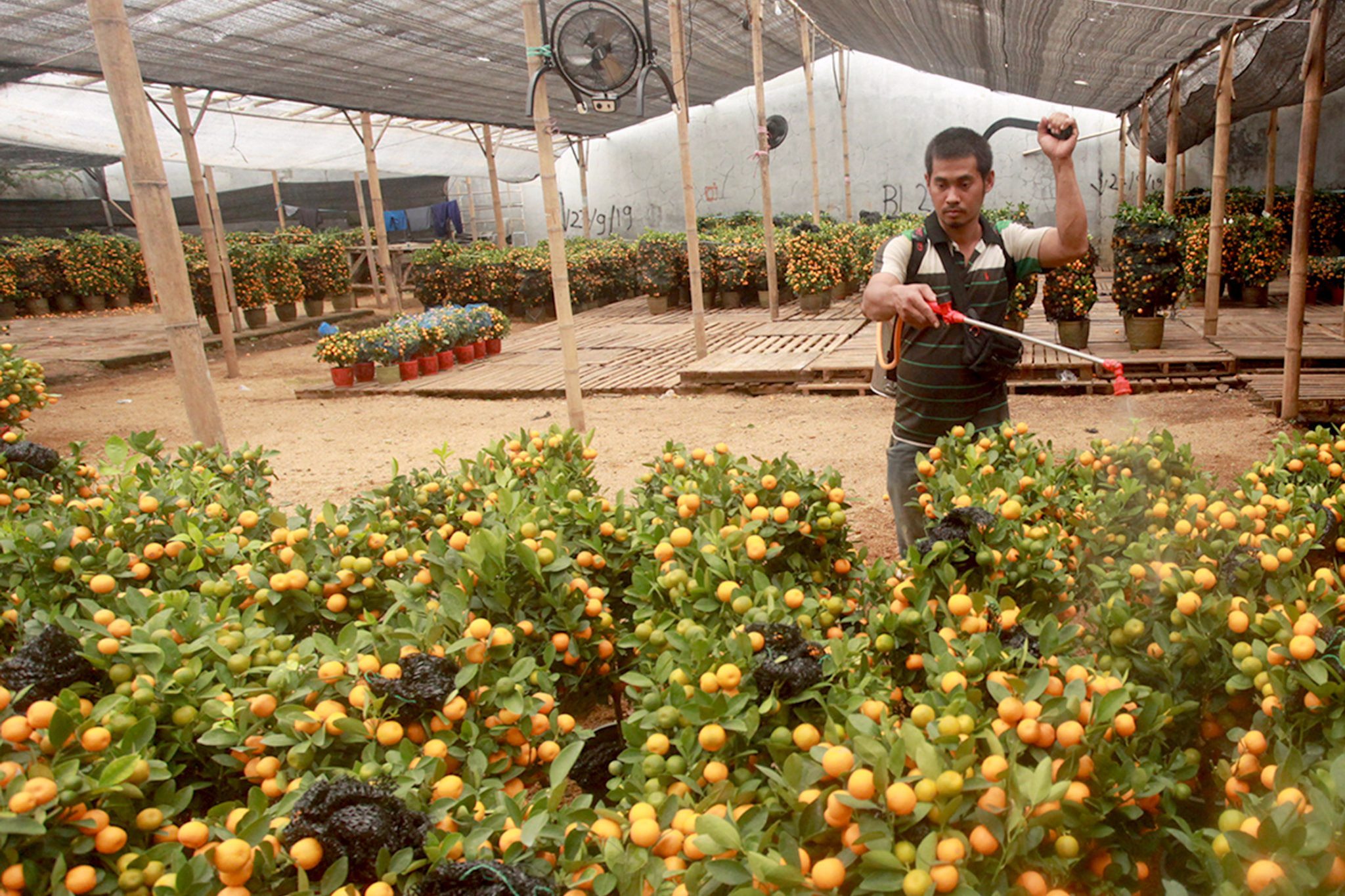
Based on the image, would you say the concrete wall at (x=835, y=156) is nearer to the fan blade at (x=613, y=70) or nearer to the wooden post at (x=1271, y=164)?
the wooden post at (x=1271, y=164)

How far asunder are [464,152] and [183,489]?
2214 centimetres

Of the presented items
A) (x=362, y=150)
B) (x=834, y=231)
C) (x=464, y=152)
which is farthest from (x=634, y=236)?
(x=834, y=231)

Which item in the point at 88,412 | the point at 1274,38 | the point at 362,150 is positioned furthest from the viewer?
the point at 362,150

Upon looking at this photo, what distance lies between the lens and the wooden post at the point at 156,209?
3.88 meters

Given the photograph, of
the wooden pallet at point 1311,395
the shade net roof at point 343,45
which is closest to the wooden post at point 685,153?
the shade net roof at point 343,45

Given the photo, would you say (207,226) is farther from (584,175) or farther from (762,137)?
(584,175)

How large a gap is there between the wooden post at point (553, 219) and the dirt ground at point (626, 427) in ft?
2.07

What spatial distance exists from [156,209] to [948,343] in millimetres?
3685

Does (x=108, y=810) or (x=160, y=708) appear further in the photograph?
(x=160, y=708)

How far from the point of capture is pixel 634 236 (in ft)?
88.9

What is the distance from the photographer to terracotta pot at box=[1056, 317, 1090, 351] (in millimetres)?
8719

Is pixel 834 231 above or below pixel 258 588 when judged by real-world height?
above

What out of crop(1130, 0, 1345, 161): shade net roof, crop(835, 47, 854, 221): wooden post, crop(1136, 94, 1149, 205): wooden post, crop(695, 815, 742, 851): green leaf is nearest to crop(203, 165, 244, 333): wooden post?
crop(835, 47, 854, 221): wooden post

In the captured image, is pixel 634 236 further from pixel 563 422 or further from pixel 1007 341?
pixel 1007 341
